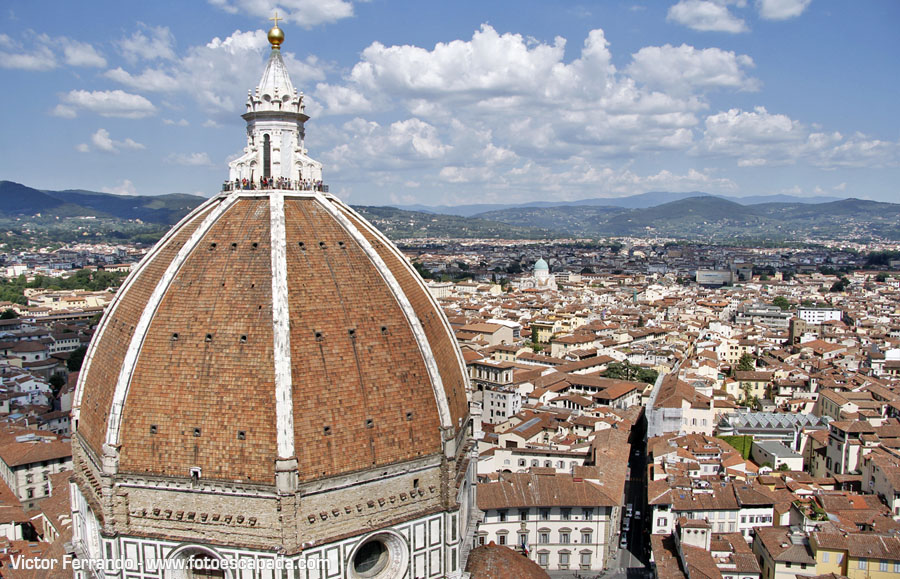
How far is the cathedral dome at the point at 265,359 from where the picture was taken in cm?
1377

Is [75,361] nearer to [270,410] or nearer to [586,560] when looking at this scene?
[586,560]

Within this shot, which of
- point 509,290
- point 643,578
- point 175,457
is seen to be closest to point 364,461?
point 175,457

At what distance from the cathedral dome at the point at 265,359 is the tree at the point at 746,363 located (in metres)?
53.8

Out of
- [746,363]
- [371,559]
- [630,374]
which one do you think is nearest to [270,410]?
[371,559]

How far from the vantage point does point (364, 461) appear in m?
14.3

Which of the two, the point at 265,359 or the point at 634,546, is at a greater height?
the point at 265,359

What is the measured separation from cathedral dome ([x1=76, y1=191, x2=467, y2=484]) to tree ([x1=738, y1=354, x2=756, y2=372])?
5377 centimetres

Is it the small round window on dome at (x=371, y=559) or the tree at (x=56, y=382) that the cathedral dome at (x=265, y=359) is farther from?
the tree at (x=56, y=382)

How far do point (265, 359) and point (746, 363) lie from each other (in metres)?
59.1

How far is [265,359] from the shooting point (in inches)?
548

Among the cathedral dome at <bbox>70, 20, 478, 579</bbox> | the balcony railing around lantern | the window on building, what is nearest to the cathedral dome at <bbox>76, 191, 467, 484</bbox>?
the cathedral dome at <bbox>70, 20, 478, 579</bbox>

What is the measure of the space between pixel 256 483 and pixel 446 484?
390cm

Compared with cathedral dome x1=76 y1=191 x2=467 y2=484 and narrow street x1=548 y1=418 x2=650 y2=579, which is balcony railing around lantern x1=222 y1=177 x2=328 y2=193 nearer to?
cathedral dome x1=76 y1=191 x2=467 y2=484

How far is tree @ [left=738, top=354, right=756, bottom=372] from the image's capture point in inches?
2514
